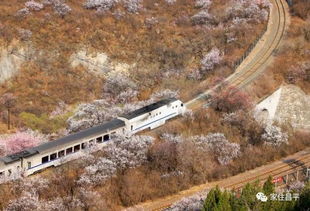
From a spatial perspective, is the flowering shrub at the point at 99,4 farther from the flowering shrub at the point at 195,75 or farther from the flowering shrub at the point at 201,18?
the flowering shrub at the point at 195,75

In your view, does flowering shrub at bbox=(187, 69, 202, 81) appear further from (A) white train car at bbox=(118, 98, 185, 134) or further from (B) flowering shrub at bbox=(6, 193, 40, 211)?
(B) flowering shrub at bbox=(6, 193, 40, 211)

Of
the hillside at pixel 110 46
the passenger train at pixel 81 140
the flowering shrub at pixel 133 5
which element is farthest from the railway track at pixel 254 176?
the flowering shrub at pixel 133 5

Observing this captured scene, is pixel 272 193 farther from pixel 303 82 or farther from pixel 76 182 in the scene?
pixel 303 82

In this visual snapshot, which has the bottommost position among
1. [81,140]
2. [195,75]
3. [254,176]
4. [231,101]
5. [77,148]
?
[254,176]

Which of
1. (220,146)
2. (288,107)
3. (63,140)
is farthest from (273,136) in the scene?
(63,140)

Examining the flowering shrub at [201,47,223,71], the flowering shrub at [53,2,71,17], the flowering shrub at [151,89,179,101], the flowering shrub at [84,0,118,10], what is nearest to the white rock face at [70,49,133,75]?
the flowering shrub at [53,2,71,17]

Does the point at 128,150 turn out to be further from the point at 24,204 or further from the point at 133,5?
the point at 133,5

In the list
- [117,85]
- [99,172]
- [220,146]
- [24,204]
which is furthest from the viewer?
[117,85]

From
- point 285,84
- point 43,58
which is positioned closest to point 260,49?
point 285,84
